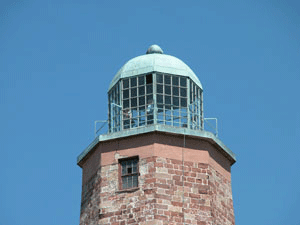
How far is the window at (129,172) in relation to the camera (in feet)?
131

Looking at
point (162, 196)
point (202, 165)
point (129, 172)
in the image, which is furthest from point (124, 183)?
point (202, 165)

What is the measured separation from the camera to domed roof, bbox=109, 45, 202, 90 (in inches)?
1668

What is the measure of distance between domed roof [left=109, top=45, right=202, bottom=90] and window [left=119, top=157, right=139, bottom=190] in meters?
3.80

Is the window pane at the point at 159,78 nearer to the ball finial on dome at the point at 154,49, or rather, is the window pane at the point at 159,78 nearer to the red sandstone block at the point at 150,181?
the ball finial on dome at the point at 154,49

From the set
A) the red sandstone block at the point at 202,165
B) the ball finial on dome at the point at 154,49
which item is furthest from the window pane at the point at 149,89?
the red sandstone block at the point at 202,165

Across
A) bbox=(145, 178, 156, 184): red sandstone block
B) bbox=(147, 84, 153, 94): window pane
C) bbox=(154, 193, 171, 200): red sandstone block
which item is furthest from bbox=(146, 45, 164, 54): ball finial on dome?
bbox=(154, 193, 171, 200): red sandstone block

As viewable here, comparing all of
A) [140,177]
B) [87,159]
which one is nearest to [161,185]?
[140,177]

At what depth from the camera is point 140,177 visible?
3978cm

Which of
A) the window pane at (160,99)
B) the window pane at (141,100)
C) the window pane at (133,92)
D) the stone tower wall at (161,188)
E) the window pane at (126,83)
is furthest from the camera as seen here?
the window pane at (126,83)

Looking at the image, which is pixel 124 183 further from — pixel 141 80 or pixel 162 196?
pixel 141 80

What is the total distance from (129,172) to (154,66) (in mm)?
4462

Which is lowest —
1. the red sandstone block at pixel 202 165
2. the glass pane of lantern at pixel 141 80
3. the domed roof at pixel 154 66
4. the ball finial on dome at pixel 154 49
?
the red sandstone block at pixel 202 165

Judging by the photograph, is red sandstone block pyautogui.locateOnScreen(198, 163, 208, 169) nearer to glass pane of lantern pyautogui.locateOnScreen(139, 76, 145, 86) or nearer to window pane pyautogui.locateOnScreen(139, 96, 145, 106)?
window pane pyautogui.locateOnScreen(139, 96, 145, 106)

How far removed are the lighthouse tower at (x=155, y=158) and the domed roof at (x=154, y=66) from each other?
4cm
